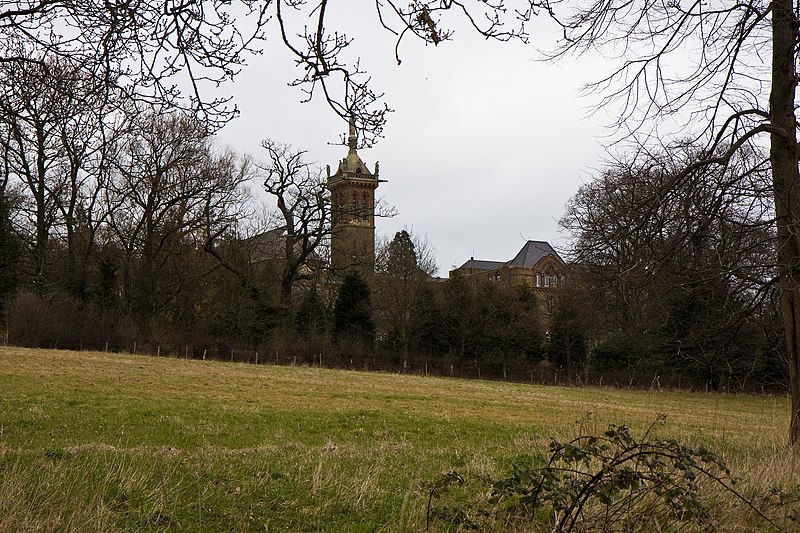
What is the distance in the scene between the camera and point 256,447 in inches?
410

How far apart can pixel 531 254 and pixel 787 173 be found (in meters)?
56.6

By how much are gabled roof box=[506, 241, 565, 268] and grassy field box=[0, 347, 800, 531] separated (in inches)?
1563

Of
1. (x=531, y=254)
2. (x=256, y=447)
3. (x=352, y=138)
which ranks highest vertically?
(x=531, y=254)

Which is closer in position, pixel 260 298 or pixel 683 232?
pixel 683 232

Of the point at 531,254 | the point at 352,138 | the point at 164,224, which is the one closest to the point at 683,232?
the point at 352,138

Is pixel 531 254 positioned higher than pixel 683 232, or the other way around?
pixel 531 254

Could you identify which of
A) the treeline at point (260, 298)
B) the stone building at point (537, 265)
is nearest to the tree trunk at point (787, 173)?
the treeline at point (260, 298)

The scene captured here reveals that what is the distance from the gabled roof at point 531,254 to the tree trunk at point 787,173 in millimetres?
54976

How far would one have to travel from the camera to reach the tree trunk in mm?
9438

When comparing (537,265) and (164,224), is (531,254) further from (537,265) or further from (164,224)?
(164,224)

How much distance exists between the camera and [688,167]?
9.53 metres

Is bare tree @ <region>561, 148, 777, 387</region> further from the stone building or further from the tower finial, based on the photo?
the stone building

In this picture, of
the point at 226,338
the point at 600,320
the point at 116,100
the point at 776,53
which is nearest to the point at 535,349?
the point at 600,320

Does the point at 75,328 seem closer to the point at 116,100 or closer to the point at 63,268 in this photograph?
the point at 63,268
